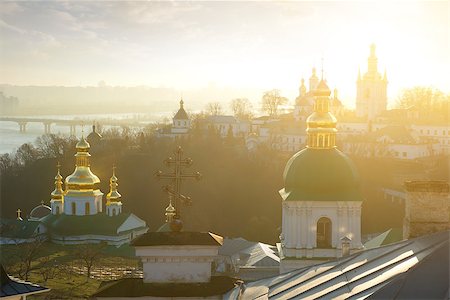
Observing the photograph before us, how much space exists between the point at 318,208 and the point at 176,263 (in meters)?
9.24

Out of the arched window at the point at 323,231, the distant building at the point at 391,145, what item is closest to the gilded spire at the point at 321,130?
the arched window at the point at 323,231

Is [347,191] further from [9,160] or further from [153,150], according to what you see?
[9,160]

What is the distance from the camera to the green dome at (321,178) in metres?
15.4

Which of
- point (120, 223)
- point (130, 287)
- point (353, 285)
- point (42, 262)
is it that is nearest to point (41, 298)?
point (42, 262)

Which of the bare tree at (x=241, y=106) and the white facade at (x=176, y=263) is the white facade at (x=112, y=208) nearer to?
the white facade at (x=176, y=263)

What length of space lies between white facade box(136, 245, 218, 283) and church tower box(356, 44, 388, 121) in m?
64.5

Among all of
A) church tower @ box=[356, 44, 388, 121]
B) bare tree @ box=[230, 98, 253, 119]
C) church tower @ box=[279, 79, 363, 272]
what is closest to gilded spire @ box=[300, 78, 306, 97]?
church tower @ box=[356, 44, 388, 121]

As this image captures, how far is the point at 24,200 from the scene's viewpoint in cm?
4238

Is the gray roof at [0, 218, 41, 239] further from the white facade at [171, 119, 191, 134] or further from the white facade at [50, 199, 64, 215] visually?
the white facade at [171, 119, 191, 134]

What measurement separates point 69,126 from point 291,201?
53.2 meters

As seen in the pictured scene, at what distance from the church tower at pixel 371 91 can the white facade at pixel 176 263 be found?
6455cm

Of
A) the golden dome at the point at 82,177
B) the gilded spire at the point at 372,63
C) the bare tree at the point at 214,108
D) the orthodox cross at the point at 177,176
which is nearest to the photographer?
the orthodox cross at the point at 177,176

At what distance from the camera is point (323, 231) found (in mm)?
15367

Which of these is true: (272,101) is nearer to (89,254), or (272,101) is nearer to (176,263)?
(89,254)
